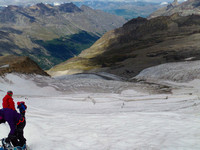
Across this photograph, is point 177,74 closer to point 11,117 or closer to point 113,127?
point 113,127

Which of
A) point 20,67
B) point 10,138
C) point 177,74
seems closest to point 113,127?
point 10,138

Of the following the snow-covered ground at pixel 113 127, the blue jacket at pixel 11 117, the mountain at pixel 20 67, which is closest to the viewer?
the blue jacket at pixel 11 117

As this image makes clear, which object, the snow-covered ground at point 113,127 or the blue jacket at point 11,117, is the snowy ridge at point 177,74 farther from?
the blue jacket at point 11,117

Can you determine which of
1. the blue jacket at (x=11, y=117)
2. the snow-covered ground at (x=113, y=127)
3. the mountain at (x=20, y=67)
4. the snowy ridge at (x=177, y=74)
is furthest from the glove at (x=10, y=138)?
the snowy ridge at (x=177, y=74)

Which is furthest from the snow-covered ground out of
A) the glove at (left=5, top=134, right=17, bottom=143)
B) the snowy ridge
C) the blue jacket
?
the snowy ridge

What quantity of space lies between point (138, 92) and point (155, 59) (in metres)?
46.8

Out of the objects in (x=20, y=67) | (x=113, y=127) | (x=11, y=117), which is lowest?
(x=113, y=127)

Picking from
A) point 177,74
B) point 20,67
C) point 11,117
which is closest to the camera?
point 11,117

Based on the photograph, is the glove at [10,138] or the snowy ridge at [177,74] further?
the snowy ridge at [177,74]

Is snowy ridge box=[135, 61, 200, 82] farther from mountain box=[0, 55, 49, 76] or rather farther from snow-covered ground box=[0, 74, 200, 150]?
mountain box=[0, 55, 49, 76]

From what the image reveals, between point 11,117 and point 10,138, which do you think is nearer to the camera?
point 11,117

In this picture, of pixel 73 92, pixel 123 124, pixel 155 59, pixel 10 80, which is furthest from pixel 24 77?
pixel 155 59

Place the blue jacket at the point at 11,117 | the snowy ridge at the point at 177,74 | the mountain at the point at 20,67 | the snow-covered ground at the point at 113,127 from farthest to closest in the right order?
the snowy ridge at the point at 177,74 → the mountain at the point at 20,67 → the snow-covered ground at the point at 113,127 → the blue jacket at the point at 11,117

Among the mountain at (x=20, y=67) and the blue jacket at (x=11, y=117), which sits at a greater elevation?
the mountain at (x=20, y=67)
